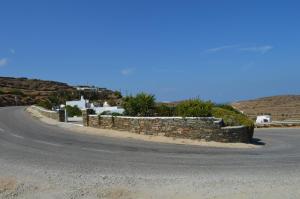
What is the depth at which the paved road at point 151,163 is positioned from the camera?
13391 mm

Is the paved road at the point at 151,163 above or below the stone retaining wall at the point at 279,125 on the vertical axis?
below

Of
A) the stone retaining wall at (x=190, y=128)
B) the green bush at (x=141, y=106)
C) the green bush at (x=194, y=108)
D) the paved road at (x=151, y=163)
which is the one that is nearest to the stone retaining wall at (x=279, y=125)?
the stone retaining wall at (x=190, y=128)

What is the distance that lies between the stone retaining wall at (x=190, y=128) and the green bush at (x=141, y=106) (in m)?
2.38

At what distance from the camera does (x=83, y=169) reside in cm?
1525

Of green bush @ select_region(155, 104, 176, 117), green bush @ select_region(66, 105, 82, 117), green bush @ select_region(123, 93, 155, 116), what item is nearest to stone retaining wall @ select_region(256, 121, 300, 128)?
green bush @ select_region(155, 104, 176, 117)

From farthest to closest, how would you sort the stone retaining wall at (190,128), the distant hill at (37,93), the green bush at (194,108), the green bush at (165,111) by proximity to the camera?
the distant hill at (37,93) → the green bush at (165,111) → the green bush at (194,108) → the stone retaining wall at (190,128)

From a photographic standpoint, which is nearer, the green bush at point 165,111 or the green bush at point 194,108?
the green bush at point 194,108

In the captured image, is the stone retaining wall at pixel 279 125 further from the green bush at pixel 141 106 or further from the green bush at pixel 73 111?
the green bush at pixel 73 111

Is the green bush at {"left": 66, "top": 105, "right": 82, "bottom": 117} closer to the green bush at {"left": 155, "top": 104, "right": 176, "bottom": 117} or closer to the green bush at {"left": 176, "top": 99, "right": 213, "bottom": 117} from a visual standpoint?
the green bush at {"left": 155, "top": 104, "right": 176, "bottom": 117}

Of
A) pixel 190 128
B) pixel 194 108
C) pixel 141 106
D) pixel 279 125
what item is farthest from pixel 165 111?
pixel 279 125

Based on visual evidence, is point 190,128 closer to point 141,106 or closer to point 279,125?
point 141,106

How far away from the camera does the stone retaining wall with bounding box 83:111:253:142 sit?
25.0m

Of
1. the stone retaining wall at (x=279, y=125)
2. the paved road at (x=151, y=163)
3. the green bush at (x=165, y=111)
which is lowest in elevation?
the paved road at (x=151, y=163)

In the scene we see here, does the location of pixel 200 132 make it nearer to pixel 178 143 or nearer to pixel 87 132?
pixel 178 143
